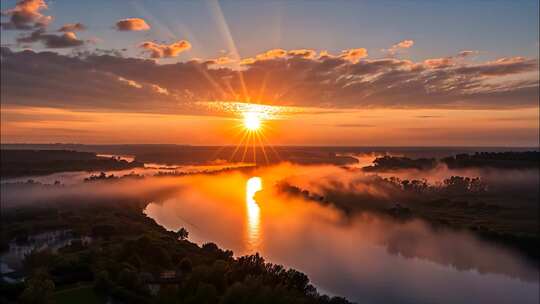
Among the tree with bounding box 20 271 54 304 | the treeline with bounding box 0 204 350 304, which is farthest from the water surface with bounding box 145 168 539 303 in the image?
the tree with bounding box 20 271 54 304

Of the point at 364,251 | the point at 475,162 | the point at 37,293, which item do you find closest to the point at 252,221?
the point at 364,251

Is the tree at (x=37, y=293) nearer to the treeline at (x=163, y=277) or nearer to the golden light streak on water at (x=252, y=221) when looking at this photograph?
the treeline at (x=163, y=277)

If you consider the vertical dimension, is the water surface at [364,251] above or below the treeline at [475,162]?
below

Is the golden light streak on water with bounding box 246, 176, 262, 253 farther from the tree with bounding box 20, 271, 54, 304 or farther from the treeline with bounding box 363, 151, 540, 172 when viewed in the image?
the treeline with bounding box 363, 151, 540, 172

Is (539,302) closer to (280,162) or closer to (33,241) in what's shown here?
(33,241)

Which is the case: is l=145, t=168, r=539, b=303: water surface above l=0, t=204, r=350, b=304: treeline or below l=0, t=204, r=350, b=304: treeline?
below

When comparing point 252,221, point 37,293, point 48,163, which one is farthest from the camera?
point 48,163

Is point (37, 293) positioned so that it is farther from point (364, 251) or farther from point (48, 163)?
point (48, 163)

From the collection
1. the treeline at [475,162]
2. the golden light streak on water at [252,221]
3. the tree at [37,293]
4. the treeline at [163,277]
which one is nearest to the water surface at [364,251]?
the golden light streak on water at [252,221]

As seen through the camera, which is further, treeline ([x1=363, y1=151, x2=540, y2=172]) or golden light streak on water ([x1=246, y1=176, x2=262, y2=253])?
treeline ([x1=363, y1=151, x2=540, y2=172])
